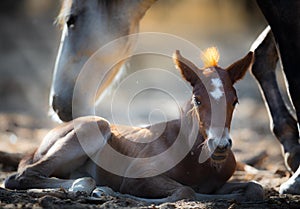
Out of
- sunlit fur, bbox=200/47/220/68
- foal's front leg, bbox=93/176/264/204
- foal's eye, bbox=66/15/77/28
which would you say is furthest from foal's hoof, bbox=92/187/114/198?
foal's eye, bbox=66/15/77/28

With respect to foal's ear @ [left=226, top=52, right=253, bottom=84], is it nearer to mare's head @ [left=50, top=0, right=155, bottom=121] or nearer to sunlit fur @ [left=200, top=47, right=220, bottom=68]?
sunlit fur @ [left=200, top=47, right=220, bottom=68]

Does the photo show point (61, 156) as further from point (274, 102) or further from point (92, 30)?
point (274, 102)

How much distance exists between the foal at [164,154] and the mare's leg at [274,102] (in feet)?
2.93

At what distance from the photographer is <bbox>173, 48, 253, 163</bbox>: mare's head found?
4.36m

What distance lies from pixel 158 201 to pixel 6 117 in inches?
269

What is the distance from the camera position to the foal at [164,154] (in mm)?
4535

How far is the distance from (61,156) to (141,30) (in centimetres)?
991

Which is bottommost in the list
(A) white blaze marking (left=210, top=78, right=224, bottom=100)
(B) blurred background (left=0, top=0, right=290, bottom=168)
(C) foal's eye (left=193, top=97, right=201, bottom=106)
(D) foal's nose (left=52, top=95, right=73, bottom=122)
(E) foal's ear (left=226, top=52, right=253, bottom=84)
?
(B) blurred background (left=0, top=0, right=290, bottom=168)

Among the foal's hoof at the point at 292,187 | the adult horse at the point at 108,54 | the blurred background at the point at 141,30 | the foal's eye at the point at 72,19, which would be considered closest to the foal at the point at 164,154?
the foal's hoof at the point at 292,187

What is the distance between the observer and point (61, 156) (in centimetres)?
507

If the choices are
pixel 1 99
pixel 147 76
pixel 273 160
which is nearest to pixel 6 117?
pixel 1 99

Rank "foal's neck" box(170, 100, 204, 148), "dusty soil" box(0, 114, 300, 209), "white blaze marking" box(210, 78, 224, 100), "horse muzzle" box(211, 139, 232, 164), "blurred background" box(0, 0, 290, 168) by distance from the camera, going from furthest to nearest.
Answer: "blurred background" box(0, 0, 290, 168)
"foal's neck" box(170, 100, 204, 148)
"white blaze marking" box(210, 78, 224, 100)
"horse muzzle" box(211, 139, 232, 164)
"dusty soil" box(0, 114, 300, 209)

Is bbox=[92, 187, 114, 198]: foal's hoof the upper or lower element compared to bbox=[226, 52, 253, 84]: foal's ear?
lower

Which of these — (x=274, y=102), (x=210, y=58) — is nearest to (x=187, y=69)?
(x=210, y=58)
